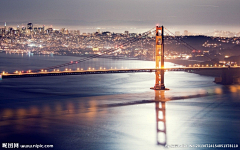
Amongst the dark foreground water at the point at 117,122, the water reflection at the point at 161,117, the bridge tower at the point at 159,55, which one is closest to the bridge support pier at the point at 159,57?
the bridge tower at the point at 159,55

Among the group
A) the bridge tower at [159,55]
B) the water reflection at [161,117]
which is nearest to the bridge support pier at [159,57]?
the bridge tower at [159,55]

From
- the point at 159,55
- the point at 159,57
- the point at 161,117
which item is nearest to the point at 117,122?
the point at 161,117

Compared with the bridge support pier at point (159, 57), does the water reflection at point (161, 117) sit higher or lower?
lower

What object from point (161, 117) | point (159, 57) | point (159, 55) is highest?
point (159, 55)

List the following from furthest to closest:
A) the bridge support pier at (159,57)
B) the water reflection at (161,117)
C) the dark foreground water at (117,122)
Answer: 1. the bridge support pier at (159,57)
2. the water reflection at (161,117)
3. the dark foreground water at (117,122)

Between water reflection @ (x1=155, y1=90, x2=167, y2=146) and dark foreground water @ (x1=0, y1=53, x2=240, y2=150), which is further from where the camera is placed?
water reflection @ (x1=155, y1=90, x2=167, y2=146)

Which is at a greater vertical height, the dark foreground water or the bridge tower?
the bridge tower

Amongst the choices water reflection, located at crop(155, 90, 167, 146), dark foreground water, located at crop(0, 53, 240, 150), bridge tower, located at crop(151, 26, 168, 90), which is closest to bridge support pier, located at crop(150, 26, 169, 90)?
bridge tower, located at crop(151, 26, 168, 90)

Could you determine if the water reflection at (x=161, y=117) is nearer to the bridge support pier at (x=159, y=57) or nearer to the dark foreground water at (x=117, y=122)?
the dark foreground water at (x=117, y=122)

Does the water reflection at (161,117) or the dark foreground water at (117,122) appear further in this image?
the water reflection at (161,117)

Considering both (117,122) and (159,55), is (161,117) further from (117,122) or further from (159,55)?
(159,55)

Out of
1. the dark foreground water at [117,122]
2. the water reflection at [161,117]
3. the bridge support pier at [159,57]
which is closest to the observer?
the dark foreground water at [117,122]

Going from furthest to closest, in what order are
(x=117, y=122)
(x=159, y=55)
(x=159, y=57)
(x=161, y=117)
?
(x=159, y=57) < (x=159, y=55) < (x=161, y=117) < (x=117, y=122)

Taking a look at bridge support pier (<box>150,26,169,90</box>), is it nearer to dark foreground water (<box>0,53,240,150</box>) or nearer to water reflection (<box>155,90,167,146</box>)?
water reflection (<box>155,90,167,146</box>)
